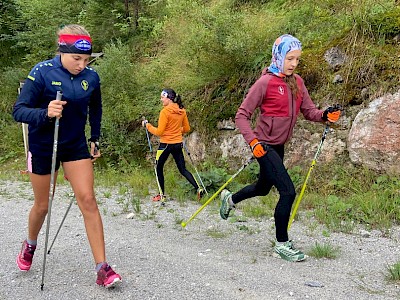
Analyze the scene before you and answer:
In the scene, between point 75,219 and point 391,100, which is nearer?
point 75,219

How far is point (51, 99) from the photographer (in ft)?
13.3

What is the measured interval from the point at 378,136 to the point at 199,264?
4.12 metres

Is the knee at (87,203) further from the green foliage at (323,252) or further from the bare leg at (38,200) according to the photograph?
the green foliage at (323,252)

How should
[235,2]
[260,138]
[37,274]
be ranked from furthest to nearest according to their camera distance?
[235,2] → [260,138] → [37,274]

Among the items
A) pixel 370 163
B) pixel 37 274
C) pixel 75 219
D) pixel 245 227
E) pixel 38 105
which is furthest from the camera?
pixel 370 163

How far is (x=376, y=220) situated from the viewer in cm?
591

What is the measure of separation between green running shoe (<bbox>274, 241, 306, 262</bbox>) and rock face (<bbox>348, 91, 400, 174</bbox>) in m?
3.21

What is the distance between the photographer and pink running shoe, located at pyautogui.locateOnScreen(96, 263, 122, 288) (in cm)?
394

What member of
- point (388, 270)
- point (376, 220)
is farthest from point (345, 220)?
point (388, 270)

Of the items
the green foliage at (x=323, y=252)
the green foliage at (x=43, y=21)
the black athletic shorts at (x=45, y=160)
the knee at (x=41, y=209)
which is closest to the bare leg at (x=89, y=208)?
the black athletic shorts at (x=45, y=160)

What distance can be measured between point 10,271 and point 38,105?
1746 mm

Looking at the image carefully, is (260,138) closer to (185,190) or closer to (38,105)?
(38,105)

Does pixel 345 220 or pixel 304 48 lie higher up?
pixel 304 48

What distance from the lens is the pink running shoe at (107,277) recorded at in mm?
3938
